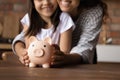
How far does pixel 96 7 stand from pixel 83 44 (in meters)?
0.21

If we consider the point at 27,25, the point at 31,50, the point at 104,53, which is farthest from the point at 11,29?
the point at 31,50

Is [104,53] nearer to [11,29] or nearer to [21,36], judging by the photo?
[11,29]

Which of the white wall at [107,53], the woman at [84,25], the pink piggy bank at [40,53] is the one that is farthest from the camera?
the white wall at [107,53]

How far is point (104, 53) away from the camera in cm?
279

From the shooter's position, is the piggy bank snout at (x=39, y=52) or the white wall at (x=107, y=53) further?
the white wall at (x=107, y=53)

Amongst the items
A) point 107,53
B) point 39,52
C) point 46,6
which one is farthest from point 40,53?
point 107,53

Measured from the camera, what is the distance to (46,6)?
115cm

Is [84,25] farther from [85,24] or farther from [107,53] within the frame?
[107,53]

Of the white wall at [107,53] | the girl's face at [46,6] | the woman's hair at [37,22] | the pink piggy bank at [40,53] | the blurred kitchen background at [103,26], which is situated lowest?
the white wall at [107,53]

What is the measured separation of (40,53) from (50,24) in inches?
14.7

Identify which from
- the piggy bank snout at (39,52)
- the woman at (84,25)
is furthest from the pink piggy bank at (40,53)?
the woman at (84,25)

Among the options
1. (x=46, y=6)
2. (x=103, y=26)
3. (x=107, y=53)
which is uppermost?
(x=46, y=6)

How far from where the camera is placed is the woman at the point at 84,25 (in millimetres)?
1141

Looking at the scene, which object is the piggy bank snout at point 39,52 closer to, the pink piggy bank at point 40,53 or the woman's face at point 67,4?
the pink piggy bank at point 40,53
